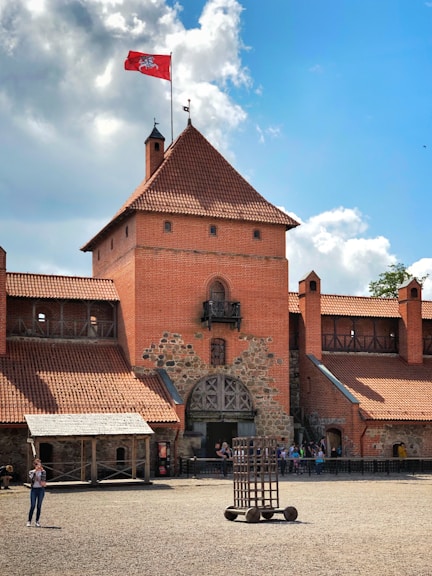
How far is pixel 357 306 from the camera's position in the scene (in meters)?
45.9

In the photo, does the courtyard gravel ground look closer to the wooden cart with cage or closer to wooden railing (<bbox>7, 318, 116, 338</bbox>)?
the wooden cart with cage

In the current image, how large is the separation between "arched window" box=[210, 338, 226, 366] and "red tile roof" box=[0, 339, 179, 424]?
10.0 ft

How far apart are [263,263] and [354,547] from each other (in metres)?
25.2

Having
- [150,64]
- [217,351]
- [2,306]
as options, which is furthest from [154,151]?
[2,306]

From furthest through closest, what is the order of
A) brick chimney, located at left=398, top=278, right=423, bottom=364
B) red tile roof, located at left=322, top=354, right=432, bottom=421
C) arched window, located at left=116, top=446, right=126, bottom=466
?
brick chimney, located at left=398, top=278, right=423, bottom=364 → red tile roof, located at left=322, top=354, right=432, bottom=421 → arched window, located at left=116, top=446, right=126, bottom=466

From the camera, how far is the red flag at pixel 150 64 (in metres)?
41.3

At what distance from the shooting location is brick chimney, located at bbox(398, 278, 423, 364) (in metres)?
45.3

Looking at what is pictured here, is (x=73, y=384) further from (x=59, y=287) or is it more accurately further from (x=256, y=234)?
(x=256, y=234)

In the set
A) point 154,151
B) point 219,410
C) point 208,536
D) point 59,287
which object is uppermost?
point 154,151

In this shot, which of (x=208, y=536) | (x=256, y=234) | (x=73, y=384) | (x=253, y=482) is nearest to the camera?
(x=208, y=536)

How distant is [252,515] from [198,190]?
22560mm

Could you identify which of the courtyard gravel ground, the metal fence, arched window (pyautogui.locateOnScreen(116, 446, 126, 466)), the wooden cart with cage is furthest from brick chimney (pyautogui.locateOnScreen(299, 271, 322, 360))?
the wooden cart with cage

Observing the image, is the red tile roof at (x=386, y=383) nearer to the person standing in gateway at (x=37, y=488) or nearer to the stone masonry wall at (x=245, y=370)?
the stone masonry wall at (x=245, y=370)

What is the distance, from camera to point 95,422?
31906 mm
